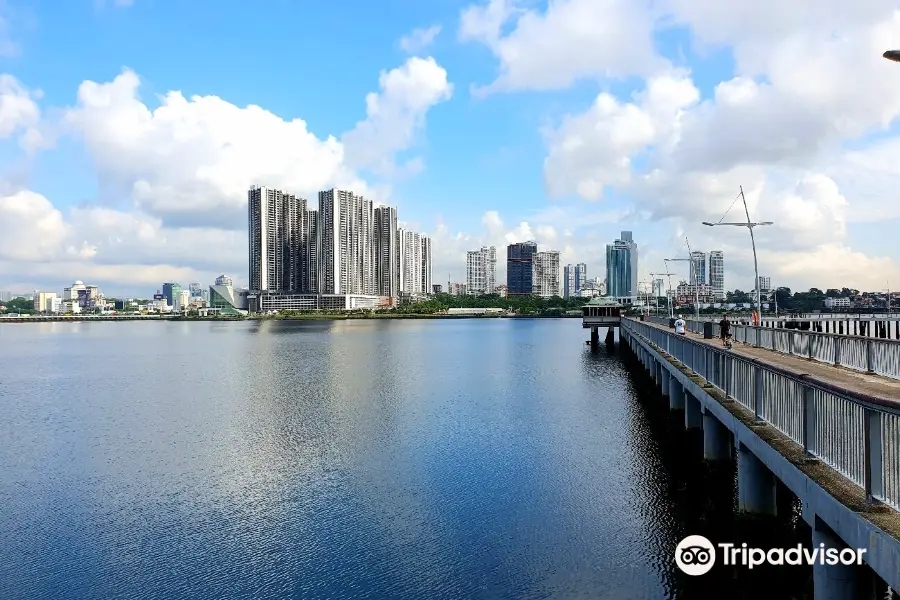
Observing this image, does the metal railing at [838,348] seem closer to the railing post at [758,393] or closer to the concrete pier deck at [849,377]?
the concrete pier deck at [849,377]

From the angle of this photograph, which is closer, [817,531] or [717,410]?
[817,531]

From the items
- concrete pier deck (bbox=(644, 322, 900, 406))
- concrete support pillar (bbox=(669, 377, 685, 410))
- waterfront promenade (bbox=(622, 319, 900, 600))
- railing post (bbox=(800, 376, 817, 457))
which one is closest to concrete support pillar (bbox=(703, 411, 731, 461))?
concrete pier deck (bbox=(644, 322, 900, 406))

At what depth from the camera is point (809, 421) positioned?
10.8 metres

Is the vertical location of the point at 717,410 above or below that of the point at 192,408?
above

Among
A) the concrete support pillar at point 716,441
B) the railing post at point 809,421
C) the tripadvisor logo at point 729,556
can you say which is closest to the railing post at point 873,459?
the railing post at point 809,421

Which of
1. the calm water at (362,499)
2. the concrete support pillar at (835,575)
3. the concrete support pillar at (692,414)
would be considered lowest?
the calm water at (362,499)

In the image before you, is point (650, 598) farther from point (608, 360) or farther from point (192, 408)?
point (608, 360)

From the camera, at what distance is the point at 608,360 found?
6894 cm

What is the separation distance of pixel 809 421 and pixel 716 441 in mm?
11409

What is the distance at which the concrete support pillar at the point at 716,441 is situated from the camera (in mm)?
21469

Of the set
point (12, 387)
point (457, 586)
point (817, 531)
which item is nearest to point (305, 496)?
point (457, 586)

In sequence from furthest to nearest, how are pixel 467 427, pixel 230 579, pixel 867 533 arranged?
1. pixel 467 427
2. pixel 230 579
3. pixel 867 533

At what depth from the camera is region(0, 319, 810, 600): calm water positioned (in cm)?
1427

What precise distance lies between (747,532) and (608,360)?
54665 millimetres
